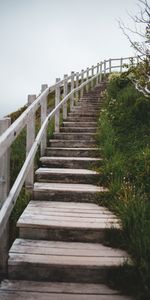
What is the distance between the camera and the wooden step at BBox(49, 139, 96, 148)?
28.5 feet

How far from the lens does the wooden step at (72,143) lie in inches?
342

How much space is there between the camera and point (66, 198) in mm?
5781

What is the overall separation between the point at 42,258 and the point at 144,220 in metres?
1.12

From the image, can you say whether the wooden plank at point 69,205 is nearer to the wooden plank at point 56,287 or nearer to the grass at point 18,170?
the grass at point 18,170

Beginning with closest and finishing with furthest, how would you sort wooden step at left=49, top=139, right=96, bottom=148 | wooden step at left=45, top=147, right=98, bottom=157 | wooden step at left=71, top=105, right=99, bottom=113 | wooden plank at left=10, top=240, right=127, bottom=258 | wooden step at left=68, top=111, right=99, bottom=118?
wooden plank at left=10, top=240, right=127, bottom=258 → wooden step at left=45, top=147, right=98, bottom=157 → wooden step at left=49, top=139, right=96, bottom=148 → wooden step at left=68, top=111, right=99, bottom=118 → wooden step at left=71, top=105, right=99, bottom=113

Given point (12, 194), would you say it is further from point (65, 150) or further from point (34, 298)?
point (65, 150)

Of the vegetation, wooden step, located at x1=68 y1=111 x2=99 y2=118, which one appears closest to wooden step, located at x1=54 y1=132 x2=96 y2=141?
the vegetation

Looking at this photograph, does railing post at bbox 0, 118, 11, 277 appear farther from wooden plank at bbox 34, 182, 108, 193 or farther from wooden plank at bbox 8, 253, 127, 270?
wooden plank at bbox 34, 182, 108, 193

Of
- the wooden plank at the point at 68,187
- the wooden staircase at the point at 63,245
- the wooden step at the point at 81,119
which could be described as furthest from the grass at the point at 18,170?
the wooden step at the point at 81,119

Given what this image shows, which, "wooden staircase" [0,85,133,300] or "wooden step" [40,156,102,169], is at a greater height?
"wooden step" [40,156,102,169]

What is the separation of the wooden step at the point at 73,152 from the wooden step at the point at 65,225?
9.70 ft

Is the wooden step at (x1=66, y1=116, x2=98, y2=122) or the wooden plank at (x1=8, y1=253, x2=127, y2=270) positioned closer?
the wooden plank at (x1=8, y1=253, x2=127, y2=270)

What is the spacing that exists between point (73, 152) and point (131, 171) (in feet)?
6.57

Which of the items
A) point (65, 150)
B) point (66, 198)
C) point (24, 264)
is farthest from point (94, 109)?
point (24, 264)
